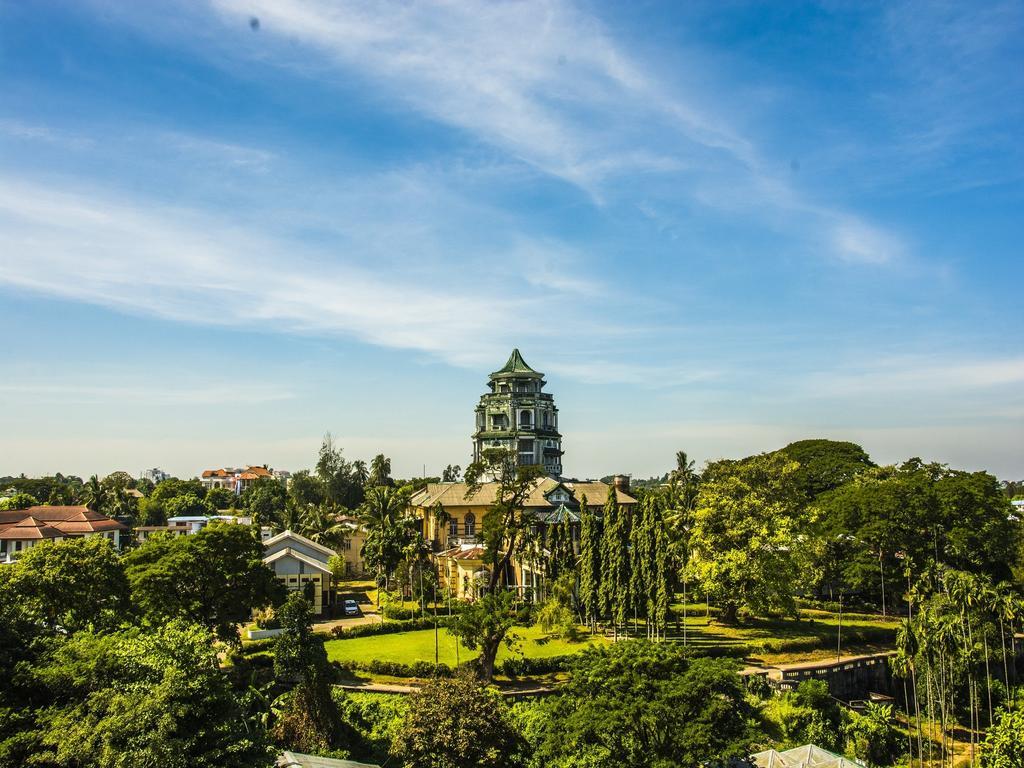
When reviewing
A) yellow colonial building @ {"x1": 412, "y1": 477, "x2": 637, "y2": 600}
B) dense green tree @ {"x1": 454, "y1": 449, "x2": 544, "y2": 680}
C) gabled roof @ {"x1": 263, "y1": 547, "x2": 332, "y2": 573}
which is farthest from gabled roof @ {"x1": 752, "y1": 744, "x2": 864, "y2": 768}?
gabled roof @ {"x1": 263, "y1": 547, "x2": 332, "y2": 573}

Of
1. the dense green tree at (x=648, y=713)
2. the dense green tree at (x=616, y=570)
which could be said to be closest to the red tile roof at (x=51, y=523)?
the dense green tree at (x=616, y=570)

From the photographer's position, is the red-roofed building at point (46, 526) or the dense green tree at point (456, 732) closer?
the dense green tree at point (456, 732)

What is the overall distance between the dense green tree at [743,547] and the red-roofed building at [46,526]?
52819mm

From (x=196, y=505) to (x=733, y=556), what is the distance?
102375mm

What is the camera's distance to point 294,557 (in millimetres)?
54281

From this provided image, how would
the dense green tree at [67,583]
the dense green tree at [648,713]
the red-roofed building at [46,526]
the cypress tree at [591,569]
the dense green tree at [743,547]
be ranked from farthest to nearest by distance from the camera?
the red-roofed building at [46,526] → the cypress tree at [591,569] → the dense green tree at [743,547] → the dense green tree at [67,583] → the dense green tree at [648,713]

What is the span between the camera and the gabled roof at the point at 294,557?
54000mm

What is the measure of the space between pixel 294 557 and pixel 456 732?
99.4 ft

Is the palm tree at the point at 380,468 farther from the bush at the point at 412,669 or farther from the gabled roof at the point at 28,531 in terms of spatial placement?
the bush at the point at 412,669

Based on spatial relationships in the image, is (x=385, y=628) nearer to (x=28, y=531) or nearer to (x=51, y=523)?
(x=28, y=531)

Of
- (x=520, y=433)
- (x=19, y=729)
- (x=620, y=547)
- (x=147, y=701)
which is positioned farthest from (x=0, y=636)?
(x=520, y=433)

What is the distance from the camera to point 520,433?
4237 inches

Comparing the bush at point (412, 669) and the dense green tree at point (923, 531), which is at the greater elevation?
the dense green tree at point (923, 531)

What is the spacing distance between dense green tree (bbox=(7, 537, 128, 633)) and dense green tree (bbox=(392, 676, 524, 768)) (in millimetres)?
15216
